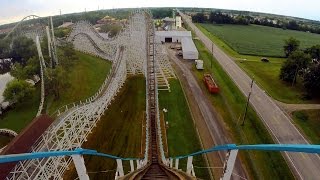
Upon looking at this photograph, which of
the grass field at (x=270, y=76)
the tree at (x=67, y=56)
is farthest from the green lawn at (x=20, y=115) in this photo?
the grass field at (x=270, y=76)

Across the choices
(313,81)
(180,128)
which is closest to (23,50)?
(180,128)

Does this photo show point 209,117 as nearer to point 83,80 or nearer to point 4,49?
point 83,80

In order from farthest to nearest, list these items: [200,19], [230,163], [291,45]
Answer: [200,19] < [291,45] < [230,163]

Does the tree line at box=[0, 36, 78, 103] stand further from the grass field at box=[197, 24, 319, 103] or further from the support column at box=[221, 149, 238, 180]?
the support column at box=[221, 149, 238, 180]

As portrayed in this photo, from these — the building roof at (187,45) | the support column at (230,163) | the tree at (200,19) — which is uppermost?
the tree at (200,19)

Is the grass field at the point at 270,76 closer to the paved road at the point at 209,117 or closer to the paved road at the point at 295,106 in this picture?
the paved road at the point at 295,106
